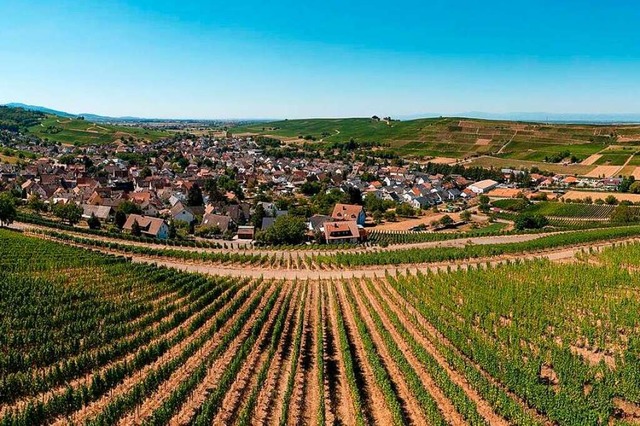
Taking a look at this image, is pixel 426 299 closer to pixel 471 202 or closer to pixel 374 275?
pixel 374 275

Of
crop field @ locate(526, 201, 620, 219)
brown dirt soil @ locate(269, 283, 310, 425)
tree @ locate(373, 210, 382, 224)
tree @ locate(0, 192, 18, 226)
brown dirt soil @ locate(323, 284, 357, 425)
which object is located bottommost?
brown dirt soil @ locate(323, 284, 357, 425)

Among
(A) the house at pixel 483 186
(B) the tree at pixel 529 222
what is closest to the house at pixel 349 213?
(B) the tree at pixel 529 222

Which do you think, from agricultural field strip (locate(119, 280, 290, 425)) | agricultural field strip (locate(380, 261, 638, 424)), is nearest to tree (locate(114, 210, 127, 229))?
agricultural field strip (locate(119, 280, 290, 425))

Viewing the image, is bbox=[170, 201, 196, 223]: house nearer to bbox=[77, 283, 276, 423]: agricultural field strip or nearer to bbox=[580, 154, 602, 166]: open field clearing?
bbox=[77, 283, 276, 423]: agricultural field strip

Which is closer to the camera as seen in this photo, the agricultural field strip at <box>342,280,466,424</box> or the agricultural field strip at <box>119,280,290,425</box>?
the agricultural field strip at <box>119,280,290,425</box>

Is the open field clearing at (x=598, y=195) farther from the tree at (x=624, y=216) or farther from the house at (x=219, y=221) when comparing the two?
the house at (x=219, y=221)

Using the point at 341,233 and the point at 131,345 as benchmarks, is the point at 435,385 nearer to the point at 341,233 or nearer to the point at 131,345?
the point at 131,345
